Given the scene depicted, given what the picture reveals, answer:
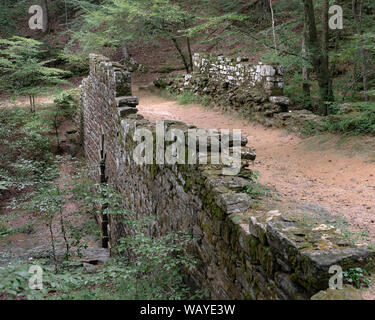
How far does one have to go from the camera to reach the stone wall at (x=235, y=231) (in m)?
2.45

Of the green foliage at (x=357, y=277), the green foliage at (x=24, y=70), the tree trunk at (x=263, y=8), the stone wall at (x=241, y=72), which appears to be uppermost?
the tree trunk at (x=263, y=8)

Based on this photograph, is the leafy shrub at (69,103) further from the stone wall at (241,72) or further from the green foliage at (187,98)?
the stone wall at (241,72)

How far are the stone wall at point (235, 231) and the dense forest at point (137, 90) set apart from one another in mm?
213

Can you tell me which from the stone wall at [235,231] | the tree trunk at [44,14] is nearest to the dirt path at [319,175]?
the stone wall at [235,231]

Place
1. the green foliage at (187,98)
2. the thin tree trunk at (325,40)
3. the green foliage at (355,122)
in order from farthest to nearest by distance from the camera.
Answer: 1. the green foliage at (187,98)
2. the thin tree trunk at (325,40)
3. the green foliage at (355,122)

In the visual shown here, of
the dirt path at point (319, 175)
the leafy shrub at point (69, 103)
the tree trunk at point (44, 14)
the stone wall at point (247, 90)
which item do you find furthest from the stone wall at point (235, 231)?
the tree trunk at point (44, 14)

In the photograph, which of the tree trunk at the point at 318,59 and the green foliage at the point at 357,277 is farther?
the tree trunk at the point at 318,59

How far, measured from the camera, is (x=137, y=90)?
1858 cm

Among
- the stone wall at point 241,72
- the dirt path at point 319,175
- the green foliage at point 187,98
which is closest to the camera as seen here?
the dirt path at point 319,175

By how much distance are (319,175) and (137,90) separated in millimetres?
13955

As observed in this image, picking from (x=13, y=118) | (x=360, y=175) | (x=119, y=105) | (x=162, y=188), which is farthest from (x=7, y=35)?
(x=360, y=175)

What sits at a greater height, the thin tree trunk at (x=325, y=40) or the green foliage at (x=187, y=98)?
the thin tree trunk at (x=325, y=40)

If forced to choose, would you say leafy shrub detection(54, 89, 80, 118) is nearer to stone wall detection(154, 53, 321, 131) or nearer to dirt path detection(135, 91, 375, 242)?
stone wall detection(154, 53, 321, 131)

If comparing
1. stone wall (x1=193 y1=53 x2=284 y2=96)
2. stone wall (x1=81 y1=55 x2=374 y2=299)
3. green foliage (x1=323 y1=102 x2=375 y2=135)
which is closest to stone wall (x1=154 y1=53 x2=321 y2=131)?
stone wall (x1=193 y1=53 x2=284 y2=96)
